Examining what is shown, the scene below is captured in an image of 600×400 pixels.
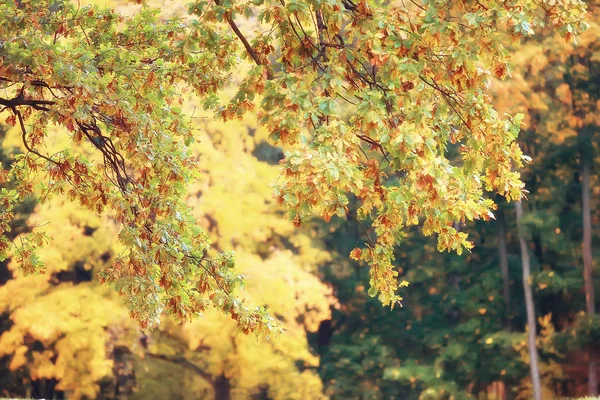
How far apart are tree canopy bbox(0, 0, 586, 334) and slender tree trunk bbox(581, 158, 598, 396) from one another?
16737 mm

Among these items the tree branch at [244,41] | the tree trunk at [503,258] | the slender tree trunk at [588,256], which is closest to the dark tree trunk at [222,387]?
the tree trunk at [503,258]

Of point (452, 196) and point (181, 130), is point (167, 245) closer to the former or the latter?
point (181, 130)

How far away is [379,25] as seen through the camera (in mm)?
6660

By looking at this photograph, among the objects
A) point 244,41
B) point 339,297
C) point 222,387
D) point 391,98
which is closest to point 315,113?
point 391,98

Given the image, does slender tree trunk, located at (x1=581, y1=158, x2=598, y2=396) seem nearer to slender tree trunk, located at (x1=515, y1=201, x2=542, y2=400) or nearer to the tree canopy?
slender tree trunk, located at (x1=515, y1=201, x2=542, y2=400)

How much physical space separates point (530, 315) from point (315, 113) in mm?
19561

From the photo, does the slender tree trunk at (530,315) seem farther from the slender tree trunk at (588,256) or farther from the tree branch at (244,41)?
the tree branch at (244,41)

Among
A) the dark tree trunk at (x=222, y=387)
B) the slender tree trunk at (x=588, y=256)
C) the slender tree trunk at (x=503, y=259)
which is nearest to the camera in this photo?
the dark tree trunk at (x=222, y=387)

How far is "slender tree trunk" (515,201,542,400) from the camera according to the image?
78.8 feet

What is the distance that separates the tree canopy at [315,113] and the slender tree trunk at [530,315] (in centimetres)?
1590

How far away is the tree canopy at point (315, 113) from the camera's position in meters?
6.49

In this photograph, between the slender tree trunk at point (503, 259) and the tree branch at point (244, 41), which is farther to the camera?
the slender tree trunk at point (503, 259)

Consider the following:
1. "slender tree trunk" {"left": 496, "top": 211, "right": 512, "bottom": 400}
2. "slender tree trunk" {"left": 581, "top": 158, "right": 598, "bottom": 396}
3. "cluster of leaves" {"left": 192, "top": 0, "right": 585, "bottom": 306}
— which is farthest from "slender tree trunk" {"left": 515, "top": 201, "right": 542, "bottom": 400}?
"cluster of leaves" {"left": 192, "top": 0, "right": 585, "bottom": 306}

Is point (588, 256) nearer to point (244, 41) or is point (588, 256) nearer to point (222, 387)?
point (222, 387)
